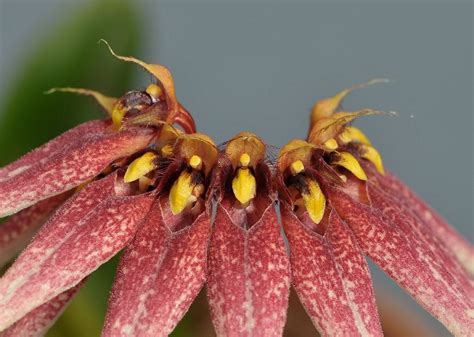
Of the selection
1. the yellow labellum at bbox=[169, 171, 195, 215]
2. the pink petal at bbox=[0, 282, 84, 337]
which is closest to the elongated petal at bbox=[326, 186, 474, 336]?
the yellow labellum at bbox=[169, 171, 195, 215]

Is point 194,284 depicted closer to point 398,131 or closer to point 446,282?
point 446,282

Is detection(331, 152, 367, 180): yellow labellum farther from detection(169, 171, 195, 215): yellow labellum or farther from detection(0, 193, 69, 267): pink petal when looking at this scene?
detection(0, 193, 69, 267): pink petal

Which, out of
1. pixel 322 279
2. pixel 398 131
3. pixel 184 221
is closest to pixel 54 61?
pixel 184 221

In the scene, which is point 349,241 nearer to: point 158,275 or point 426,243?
point 426,243

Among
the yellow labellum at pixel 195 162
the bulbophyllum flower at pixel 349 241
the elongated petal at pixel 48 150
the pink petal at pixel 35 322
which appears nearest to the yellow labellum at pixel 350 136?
the bulbophyllum flower at pixel 349 241

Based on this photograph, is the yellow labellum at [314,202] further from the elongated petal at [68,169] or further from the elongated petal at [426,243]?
the elongated petal at [68,169]

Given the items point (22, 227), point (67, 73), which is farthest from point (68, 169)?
point (67, 73)
